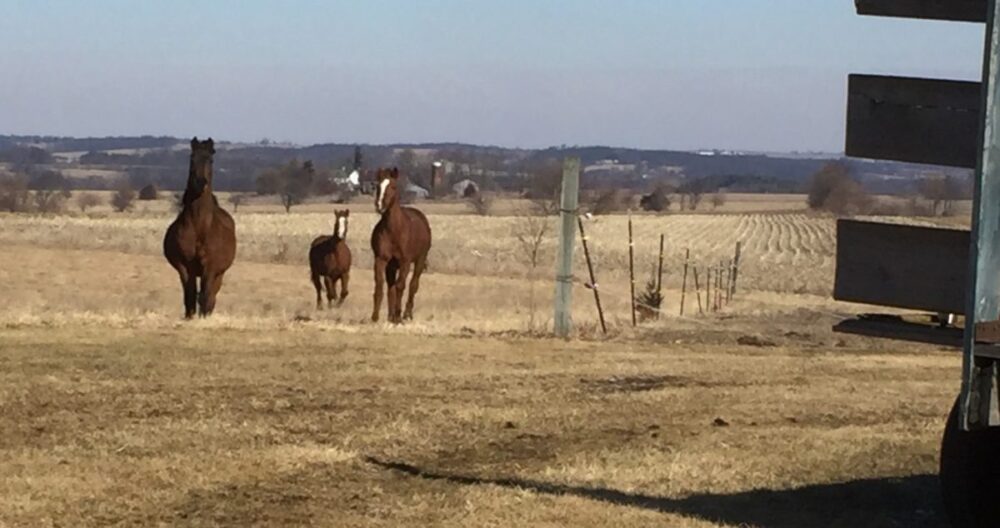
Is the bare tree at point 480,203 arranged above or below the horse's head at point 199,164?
below

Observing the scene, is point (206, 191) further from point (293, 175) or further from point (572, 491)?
point (293, 175)

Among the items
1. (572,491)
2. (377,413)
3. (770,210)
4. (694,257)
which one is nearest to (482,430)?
(377,413)

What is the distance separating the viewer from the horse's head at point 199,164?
1927 cm

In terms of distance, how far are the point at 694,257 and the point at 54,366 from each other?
4844cm

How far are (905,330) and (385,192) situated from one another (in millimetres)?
15630

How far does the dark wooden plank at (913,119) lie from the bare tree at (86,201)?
314ft

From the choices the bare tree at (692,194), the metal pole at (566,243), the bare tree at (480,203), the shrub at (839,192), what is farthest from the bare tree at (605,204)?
the metal pole at (566,243)

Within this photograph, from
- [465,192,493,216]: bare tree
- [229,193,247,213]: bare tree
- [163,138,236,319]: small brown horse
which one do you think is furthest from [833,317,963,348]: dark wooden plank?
[229,193,247,213]: bare tree

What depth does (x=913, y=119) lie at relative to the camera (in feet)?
20.9

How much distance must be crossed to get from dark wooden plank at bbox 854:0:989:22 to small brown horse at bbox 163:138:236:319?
1390 centimetres

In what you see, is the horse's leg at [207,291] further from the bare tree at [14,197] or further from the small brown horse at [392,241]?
the bare tree at [14,197]

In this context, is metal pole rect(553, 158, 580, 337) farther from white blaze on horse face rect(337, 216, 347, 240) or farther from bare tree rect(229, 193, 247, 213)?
bare tree rect(229, 193, 247, 213)

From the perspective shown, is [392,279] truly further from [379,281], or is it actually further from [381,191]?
[381,191]

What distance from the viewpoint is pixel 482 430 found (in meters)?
9.98
